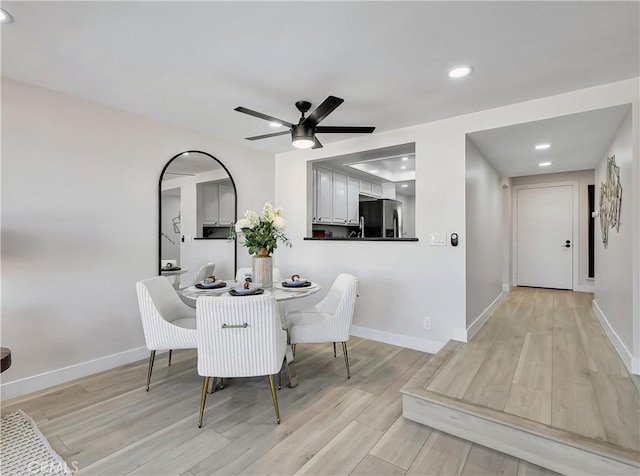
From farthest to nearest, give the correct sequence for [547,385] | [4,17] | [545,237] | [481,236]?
[545,237], [481,236], [547,385], [4,17]

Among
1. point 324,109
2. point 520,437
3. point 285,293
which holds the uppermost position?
point 324,109

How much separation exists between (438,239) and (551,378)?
1463 millimetres

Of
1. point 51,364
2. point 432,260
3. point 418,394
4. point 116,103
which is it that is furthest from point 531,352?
point 116,103

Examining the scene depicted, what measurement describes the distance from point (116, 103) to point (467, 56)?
2858 millimetres

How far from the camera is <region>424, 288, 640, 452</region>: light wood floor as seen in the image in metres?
1.87

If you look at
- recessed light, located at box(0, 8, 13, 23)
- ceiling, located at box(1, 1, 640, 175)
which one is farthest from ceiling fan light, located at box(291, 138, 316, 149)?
recessed light, located at box(0, 8, 13, 23)

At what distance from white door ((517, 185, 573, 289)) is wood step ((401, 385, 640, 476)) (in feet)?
18.3

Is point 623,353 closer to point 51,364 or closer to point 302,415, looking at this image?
point 302,415

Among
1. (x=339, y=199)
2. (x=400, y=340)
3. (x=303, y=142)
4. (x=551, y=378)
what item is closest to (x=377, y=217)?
(x=339, y=199)

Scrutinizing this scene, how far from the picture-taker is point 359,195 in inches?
245

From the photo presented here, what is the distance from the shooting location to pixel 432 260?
340 centimetres

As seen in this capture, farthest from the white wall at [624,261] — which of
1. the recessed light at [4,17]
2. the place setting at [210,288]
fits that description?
the recessed light at [4,17]

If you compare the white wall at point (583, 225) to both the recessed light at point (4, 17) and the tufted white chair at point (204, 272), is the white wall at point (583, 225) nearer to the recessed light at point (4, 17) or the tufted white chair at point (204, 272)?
the tufted white chair at point (204, 272)

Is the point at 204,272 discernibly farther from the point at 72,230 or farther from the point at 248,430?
the point at 248,430
